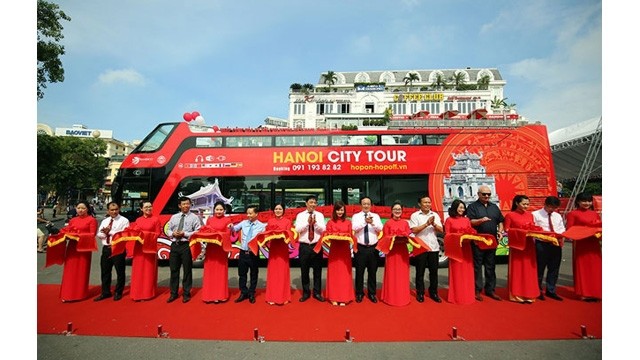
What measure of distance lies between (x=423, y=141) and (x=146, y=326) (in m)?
6.71

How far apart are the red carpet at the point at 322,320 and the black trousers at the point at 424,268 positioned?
0.79 ft

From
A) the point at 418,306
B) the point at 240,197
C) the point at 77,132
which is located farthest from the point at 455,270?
the point at 77,132

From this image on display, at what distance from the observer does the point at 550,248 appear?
16.6ft

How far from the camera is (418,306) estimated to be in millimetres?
4574

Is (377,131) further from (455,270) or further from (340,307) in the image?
(340,307)

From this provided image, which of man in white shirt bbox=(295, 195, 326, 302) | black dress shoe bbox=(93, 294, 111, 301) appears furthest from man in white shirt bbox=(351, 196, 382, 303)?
black dress shoe bbox=(93, 294, 111, 301)

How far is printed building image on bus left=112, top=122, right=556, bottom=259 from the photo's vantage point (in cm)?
701

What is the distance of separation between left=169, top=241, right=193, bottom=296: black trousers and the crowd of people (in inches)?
0.6

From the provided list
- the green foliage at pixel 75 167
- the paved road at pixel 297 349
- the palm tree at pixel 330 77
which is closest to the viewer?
the paved road at pixel 297 349

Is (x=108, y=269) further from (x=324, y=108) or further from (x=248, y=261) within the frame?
(x=324, y=108)

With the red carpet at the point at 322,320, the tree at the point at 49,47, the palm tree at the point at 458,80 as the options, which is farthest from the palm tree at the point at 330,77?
the red carpet at the point at 322,320

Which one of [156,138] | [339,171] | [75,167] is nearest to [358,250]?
[339,171]

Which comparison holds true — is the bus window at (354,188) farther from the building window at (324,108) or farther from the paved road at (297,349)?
the building window at (324,108)

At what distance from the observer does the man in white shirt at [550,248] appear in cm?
493
